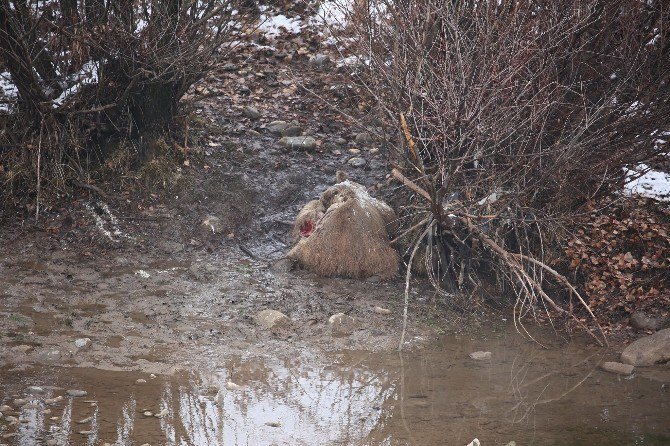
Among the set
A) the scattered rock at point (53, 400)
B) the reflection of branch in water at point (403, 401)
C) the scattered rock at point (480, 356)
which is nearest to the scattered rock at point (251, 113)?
the reflection of branch in water at point (403, 401)

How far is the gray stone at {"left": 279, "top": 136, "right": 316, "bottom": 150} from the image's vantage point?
9.59 metres

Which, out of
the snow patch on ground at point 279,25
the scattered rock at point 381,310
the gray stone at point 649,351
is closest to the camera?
the gray stone at point 649,351

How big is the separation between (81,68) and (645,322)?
6.22m

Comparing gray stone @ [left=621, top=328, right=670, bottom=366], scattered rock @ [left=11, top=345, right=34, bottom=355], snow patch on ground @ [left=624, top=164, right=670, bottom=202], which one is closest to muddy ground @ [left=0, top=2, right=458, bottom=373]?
scattered rock @ [left=11, top=345, right=34, bottom=355]

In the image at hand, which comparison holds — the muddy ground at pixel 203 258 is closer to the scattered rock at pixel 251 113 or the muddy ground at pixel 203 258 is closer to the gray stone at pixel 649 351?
the scattered rock at pixel 251 113

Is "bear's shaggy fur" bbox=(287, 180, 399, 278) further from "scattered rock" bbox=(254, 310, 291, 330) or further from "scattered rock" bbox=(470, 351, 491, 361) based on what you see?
"scattered rock" bbox=(470, 351, 491, 361)

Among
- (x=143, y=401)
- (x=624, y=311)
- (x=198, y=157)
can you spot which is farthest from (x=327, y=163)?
(x=143, y=401)

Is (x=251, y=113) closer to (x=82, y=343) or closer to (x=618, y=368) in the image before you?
(x=82, y=343)

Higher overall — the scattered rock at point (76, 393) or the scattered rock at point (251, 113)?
the scattered rock at point (251, 113)

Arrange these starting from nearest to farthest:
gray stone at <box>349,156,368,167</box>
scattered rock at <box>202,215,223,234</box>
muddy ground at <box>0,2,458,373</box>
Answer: muddy ground at <box>0,2,458,373</box> < scattered rock at <box>202,215,223,234</box> < gray stone at <box>349,156,368,167</box>

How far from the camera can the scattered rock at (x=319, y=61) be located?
37.4ft

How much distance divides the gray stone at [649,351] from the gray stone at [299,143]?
4.55 m

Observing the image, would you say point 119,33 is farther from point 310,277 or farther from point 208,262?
point 310,277

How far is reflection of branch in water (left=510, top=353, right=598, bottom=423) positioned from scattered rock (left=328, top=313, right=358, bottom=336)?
1419mm
